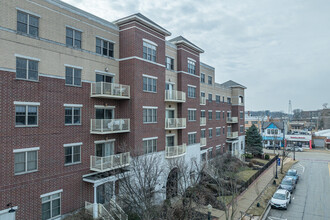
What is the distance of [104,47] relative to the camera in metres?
18.8

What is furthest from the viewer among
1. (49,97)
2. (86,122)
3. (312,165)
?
(312,165)

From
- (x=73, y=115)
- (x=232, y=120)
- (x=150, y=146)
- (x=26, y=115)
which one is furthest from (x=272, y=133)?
(x=26, y=115)

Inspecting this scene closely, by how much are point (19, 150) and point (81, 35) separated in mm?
9263

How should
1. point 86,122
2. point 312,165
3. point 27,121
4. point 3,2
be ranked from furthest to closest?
point 312,165 < point 86,122 < point 27,121 < point 3,2

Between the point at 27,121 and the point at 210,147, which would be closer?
the point at 27,121

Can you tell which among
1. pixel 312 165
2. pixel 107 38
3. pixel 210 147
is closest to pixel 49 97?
pixel 107 38

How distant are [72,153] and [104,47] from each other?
9041 mm

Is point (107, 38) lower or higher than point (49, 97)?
higher

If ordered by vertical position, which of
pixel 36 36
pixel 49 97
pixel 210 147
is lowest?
pixel 210 147

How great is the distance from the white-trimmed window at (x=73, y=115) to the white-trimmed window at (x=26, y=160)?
285 centimetres

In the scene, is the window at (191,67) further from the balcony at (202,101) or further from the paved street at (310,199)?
the paved street at (310,199)

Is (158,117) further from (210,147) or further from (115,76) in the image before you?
(210,147)

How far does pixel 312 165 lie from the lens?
1718 inches

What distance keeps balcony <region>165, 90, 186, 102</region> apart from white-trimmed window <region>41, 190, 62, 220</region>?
1274 centimetres
